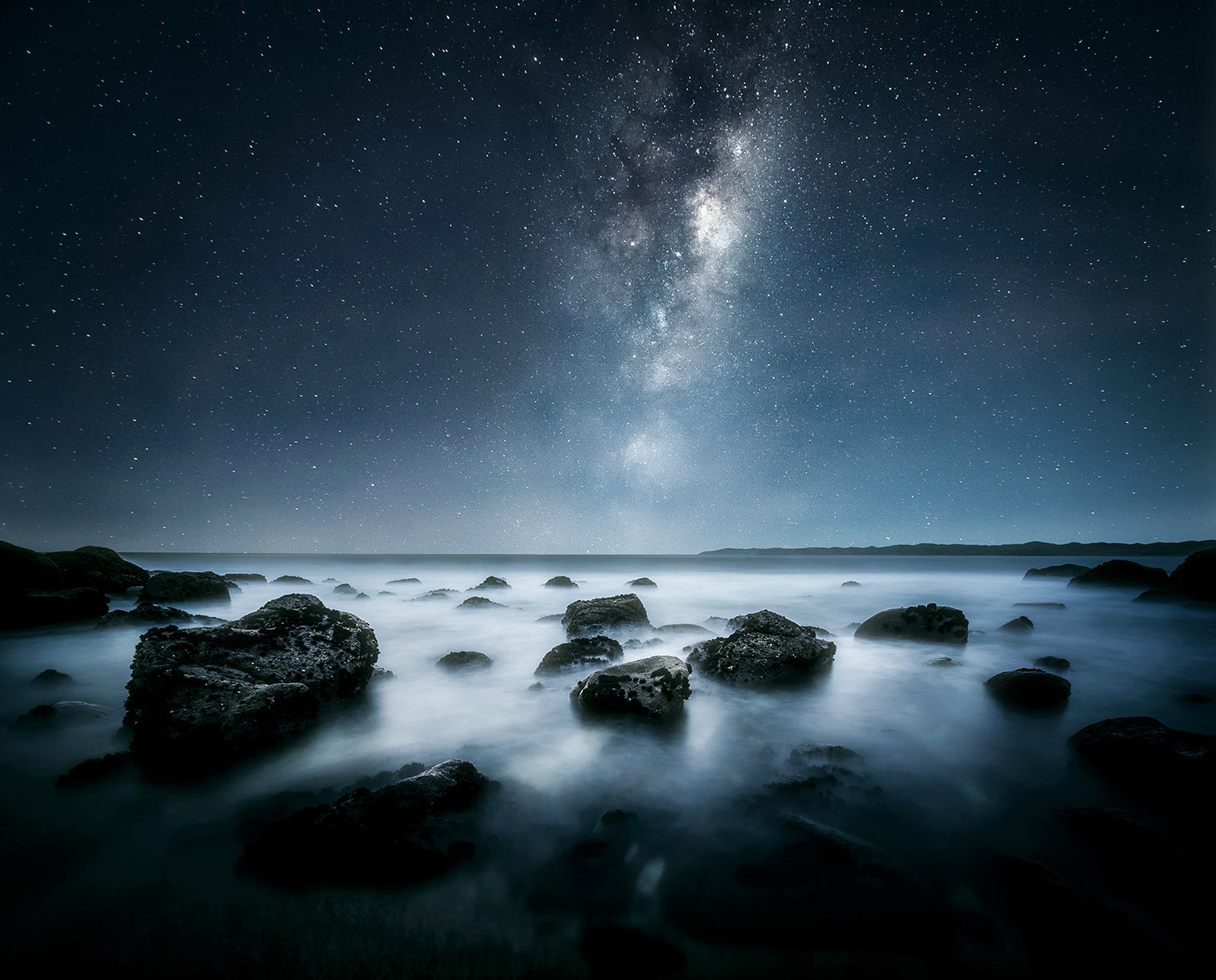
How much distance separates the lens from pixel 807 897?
7.57ft

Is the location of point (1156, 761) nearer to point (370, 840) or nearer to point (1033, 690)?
point (1033, 690)

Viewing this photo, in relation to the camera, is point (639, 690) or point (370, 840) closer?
point (370, 840)

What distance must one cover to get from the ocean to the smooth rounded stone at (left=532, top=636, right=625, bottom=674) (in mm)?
303

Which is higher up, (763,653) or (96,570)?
(96,570)

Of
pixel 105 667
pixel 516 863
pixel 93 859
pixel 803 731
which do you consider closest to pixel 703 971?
pixel 516 863

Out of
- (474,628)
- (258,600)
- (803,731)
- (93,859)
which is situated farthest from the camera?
(258,600)

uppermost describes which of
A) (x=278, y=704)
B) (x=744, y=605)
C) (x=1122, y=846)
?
(x=278, y=704)

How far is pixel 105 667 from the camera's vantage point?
264 inches

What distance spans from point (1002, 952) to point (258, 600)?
20443 millimetres

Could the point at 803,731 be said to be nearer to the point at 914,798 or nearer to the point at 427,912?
the point at 914,798

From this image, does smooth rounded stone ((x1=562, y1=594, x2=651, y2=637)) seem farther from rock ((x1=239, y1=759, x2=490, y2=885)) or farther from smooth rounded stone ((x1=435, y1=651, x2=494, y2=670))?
rock ((x1=239, y1=759, x2=490, y2=885))

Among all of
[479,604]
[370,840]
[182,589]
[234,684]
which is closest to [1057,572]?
[479,604]

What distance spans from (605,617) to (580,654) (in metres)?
2.54

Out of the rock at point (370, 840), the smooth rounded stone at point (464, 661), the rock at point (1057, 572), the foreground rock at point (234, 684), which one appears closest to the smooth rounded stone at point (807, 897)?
the rock at point (370, 840)
